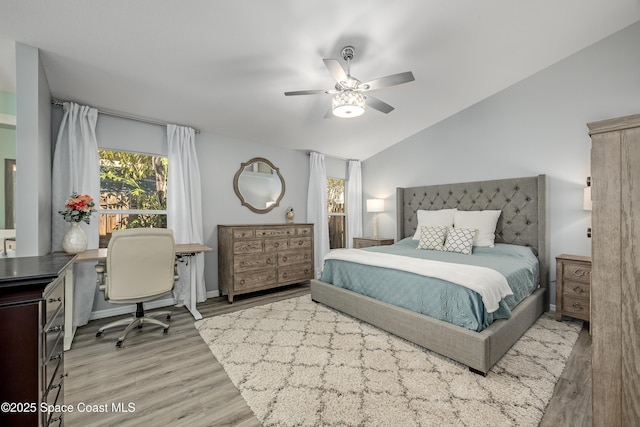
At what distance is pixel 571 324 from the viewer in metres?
2.90

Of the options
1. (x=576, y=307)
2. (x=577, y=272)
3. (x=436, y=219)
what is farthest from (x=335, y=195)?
(x=576, y=307)

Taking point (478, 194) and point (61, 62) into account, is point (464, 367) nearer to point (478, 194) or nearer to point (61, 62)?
point (478, 194)

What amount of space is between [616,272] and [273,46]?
9.03 ft

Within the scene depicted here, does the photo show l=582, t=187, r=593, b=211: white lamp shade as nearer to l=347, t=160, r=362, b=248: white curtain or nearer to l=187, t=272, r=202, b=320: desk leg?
l=347, t=160, r=362, b=248: white curtain

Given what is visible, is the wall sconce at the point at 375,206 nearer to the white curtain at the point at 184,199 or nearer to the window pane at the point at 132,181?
the white curtain at the point at 184,199

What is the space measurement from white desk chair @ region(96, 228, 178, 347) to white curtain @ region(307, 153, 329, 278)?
2779 mm

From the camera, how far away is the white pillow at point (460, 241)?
11.1ft

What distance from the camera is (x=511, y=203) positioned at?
366 centimetres

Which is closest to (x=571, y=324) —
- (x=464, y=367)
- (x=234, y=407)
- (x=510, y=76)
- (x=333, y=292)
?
(x=464, y=367)

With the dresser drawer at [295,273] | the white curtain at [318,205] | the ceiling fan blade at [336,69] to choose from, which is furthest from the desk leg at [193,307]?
the ceiling fan blade at [336,69]

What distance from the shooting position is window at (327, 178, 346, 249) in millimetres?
5671

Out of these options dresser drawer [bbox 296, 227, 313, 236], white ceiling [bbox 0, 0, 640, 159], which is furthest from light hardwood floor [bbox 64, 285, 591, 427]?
white ceiling [bbox 0, 0, 640, 159]

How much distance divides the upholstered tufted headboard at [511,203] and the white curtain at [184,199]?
11.8ft

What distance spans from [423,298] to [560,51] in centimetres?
336
